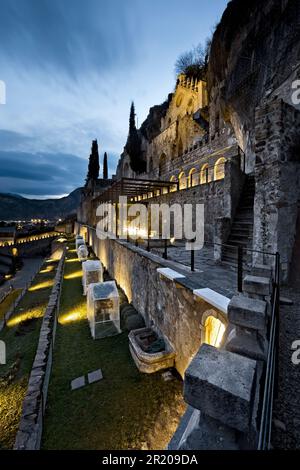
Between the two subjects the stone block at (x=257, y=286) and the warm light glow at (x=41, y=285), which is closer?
the stone block at (x=257, y=286)

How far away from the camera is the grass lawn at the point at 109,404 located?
13.8ft

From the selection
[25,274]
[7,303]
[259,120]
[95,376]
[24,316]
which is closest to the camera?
[259,120]

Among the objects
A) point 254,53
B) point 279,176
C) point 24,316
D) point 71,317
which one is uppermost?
point 254,53

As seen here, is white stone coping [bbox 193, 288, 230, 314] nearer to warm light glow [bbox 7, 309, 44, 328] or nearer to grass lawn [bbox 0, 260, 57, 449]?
grass lawn [bbox 0, 260, 57, 449]

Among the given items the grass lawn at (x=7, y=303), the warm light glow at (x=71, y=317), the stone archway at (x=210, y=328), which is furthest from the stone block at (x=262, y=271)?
the grass lawn at (x=7, y=303)

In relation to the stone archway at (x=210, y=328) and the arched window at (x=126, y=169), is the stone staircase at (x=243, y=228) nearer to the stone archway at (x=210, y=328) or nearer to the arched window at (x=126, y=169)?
the stone archway at (x=210, y=328)

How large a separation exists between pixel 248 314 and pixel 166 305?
4376mm

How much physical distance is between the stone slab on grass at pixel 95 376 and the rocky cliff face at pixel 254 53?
12162 mm

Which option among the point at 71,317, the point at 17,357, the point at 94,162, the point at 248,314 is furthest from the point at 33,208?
the point at 248,314

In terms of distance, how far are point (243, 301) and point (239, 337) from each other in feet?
1.42

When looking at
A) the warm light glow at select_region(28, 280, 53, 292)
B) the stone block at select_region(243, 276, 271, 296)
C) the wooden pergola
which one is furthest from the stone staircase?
the warm light glow at select_region(28, 280, 53, 292)

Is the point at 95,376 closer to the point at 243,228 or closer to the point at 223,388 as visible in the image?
the point at 223,388

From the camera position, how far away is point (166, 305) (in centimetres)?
636
